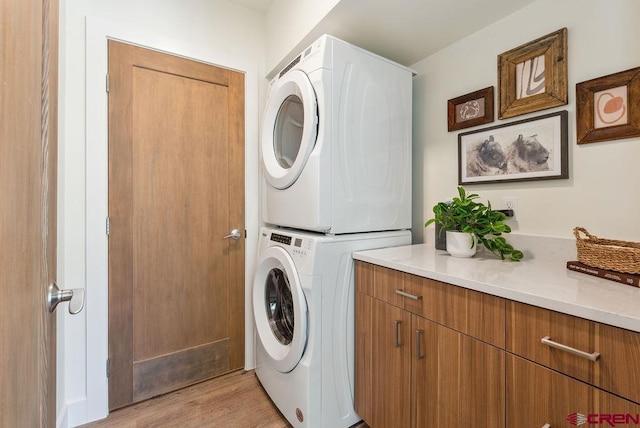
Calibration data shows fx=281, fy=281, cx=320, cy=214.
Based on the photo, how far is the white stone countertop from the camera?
67 centimetres

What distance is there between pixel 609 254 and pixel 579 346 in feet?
1.43

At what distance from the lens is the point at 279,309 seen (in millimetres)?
1753

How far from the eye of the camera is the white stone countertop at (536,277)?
0.67 meters

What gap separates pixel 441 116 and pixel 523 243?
0.87 metres

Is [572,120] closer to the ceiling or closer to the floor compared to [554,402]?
closer to the ceiling

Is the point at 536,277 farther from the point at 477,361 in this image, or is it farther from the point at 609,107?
the point at 609,107

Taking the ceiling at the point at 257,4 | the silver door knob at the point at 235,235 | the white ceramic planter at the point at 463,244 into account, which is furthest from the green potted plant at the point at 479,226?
the ceiling at the point at 257,4

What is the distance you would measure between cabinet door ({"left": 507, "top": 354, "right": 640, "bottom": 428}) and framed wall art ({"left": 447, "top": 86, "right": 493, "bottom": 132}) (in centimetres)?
121

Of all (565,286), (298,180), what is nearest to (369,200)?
(298,180)

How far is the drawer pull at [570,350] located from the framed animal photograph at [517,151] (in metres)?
0.86

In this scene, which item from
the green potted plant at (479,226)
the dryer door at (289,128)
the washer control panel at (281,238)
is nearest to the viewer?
the green potted plant at (479,226)

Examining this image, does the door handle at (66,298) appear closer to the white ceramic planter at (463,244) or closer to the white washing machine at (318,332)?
the white washing machine at (318,332)

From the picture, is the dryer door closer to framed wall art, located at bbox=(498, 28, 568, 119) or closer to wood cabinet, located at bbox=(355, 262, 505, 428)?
wood cabinet, located at bbox=(355, 262, 505, 428)
